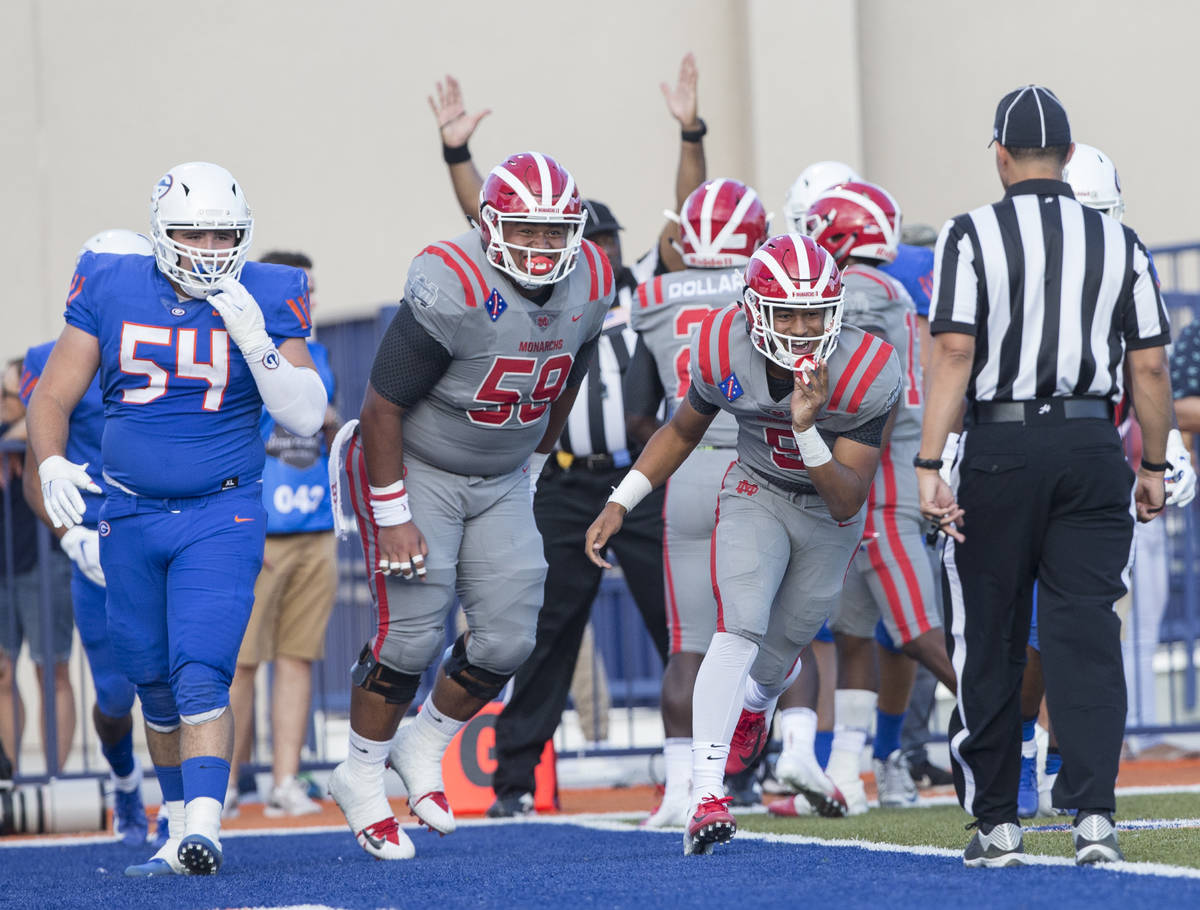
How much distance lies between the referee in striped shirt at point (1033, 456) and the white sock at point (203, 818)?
1.98 metres

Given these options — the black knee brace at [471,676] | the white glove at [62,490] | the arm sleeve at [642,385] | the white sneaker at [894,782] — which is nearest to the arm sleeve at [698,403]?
the black knee brace at [471,676]

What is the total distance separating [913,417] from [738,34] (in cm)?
703

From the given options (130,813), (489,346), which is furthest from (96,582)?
(489,346)

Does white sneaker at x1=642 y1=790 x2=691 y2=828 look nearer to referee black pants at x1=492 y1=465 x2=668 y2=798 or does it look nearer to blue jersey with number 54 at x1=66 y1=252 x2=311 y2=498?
referee black pants at x1=492 y1=465 x2=668 y2=798

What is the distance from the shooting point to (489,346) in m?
5.20

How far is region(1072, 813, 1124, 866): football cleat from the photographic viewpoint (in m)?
4.14

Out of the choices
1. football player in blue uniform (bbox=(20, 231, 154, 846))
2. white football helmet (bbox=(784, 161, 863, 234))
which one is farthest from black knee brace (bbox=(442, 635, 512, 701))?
white football helmet (bbox=(784, 161, 863, 234))

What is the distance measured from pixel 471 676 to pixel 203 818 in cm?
94

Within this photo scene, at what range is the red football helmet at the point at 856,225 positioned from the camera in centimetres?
631

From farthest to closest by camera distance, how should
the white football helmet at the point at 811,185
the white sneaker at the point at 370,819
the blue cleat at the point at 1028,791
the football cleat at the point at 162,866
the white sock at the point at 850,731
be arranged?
the white football helmet at the point at 811,185 → the white sock at the point at 850,731 → the blue cleat at the point at 1028,791 → the white sneaker at the point at 370,819 → the football cleat at the point at 162,866

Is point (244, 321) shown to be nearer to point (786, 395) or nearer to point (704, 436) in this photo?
point (786, 395)

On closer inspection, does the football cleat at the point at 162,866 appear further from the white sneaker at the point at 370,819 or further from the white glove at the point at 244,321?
the white glove at the point at 244,321

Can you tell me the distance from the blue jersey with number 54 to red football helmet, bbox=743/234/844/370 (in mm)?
1508

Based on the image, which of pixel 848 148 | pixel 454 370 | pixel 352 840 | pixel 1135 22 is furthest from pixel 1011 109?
pixel 1135 22
